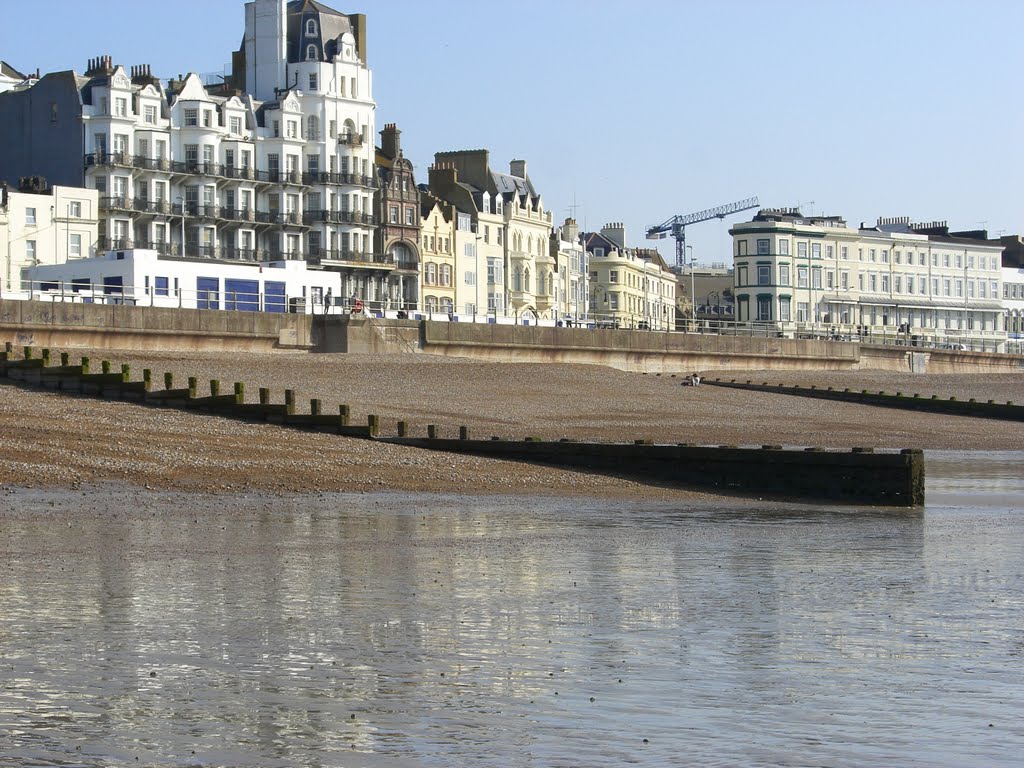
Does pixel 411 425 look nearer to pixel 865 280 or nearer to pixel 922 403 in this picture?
pixel 922 403

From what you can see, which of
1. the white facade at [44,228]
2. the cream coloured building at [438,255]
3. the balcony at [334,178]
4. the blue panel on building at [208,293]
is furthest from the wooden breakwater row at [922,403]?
the cream coloured building at [438,255]

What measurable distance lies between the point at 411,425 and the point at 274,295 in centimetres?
3422

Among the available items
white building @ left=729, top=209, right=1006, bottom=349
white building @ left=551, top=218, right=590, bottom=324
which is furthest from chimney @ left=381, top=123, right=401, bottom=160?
white building @ left=729, top=209, right=1006, bottom=349

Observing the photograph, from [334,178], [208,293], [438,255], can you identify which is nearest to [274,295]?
[208,293]

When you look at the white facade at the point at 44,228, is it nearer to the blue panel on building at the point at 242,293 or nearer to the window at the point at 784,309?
the blue panel on building at the point at 242,293

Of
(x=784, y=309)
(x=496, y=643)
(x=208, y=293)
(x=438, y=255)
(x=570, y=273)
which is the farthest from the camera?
(x=784, y=309)

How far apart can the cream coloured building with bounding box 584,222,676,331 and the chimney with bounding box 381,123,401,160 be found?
26.0 m

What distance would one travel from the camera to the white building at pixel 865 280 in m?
143

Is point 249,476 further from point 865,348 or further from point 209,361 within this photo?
point 865,348

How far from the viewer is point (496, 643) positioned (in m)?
12.5

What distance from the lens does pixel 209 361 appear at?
51625mm

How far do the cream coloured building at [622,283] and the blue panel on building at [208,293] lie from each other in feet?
222

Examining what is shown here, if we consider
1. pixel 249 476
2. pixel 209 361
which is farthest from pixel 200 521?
pixel 209 361

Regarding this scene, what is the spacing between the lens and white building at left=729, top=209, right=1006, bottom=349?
470ft
